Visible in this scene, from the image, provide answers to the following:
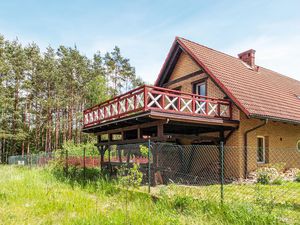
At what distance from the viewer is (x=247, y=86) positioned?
536 inches

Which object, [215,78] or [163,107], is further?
[215,78]

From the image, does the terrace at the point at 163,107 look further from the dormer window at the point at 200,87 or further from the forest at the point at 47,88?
the forest at the point at 47,88

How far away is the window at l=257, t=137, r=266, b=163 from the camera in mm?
12773

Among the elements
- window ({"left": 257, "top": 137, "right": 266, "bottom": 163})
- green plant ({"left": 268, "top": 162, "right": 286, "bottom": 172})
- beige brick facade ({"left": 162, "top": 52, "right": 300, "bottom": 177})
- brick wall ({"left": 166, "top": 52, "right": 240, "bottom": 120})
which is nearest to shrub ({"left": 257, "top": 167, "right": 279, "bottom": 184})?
beige brick facade ({"left": 162, "top": 52, "right": 300, "bottom": 177})

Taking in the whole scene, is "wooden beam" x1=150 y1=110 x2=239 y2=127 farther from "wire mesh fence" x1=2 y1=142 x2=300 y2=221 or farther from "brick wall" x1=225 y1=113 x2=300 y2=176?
"wire mesh fence" x1=2 y1=142 x2=300 y2=221

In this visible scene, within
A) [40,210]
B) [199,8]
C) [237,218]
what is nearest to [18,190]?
[40,210]

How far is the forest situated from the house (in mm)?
21523

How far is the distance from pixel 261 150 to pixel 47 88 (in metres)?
31.0

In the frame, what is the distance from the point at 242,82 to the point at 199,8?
4.75 metres

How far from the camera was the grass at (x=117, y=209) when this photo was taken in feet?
16.7

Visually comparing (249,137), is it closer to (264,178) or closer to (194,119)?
(264,178)

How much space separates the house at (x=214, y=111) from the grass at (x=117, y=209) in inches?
138

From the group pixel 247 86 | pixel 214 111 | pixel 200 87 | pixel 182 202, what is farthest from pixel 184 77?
pixel 182 202

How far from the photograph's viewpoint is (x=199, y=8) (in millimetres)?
10797
